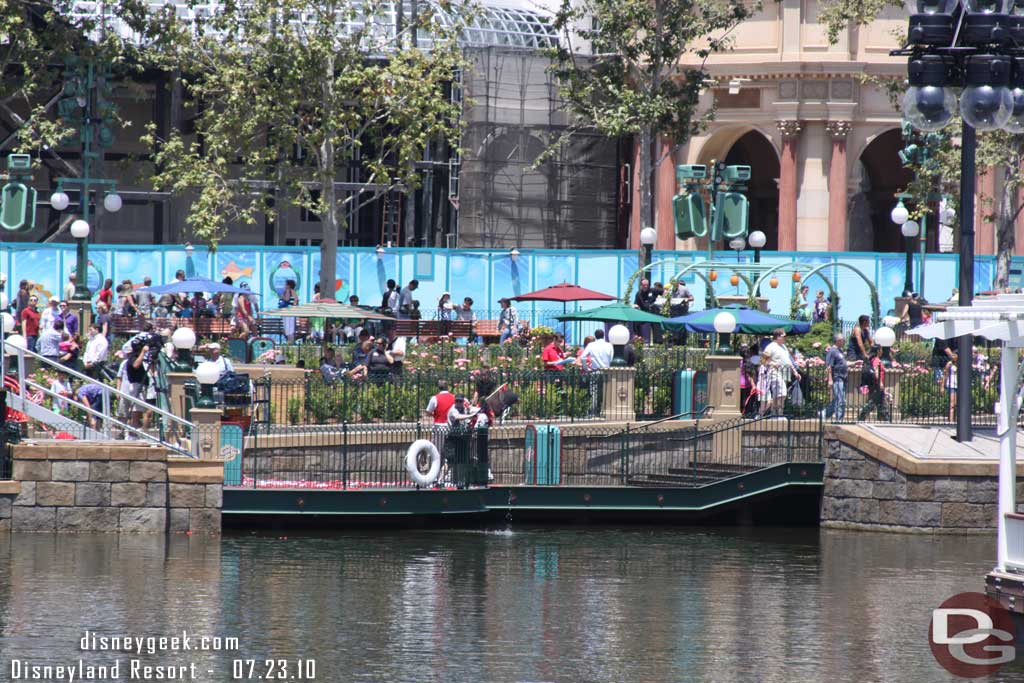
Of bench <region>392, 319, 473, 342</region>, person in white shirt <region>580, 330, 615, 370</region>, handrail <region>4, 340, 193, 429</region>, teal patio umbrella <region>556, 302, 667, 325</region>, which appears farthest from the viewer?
bench <region>392, 319, 473, 342</region>

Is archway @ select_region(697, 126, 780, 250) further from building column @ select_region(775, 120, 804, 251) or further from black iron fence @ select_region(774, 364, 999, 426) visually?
black iron fence @ select_region(774, 364, 999, 426)

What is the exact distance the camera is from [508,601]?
826 inches

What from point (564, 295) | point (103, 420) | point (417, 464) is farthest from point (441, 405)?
point (564, 295)

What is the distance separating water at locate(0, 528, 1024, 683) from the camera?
688 inches

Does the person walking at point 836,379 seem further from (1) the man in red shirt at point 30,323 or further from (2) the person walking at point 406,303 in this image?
(1) the man in red shirt at point 30,323

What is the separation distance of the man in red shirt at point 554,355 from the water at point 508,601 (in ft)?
17.3

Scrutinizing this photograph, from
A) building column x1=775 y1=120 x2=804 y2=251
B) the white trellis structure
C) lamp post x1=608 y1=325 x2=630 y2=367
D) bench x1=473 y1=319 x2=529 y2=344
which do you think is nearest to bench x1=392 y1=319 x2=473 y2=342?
bench x1=473 y1=319 x2=529 y2=344

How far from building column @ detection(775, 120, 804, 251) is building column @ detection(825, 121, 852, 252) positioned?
36.8 inches

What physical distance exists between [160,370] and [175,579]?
7130 mm

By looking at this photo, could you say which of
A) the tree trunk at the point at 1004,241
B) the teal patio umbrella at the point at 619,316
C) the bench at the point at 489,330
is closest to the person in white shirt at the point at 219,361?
the teal patio umbrella at the point at 619,316

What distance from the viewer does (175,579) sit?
21.5 metres

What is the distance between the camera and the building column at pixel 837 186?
52219 mm

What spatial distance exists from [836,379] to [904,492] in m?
3.50

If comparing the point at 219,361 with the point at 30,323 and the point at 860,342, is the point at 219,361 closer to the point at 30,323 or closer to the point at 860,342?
the point at 30,323
